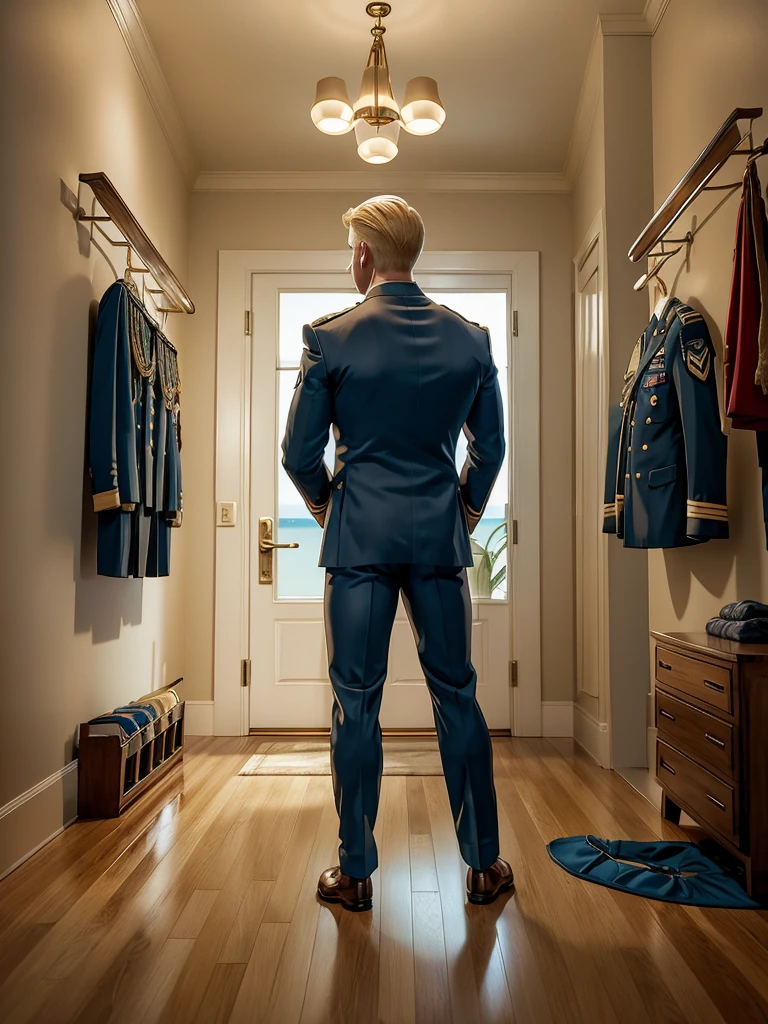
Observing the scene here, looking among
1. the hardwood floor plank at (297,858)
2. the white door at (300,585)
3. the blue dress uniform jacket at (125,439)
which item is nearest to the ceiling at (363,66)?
the white door at (300,585)

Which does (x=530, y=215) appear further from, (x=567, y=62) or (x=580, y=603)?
(x=580, y=603)

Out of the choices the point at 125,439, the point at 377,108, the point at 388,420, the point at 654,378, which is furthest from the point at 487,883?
the point at 377,108

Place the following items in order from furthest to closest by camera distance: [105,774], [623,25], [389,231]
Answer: [623,25] → [105,774] → [389,231]

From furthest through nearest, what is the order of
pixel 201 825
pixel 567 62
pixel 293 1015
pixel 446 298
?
pixel 446 298 < pixel 567 62 < pixel 201 825 < pixel 293 1015

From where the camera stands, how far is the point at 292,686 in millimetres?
4207

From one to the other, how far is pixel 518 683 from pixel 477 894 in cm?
229

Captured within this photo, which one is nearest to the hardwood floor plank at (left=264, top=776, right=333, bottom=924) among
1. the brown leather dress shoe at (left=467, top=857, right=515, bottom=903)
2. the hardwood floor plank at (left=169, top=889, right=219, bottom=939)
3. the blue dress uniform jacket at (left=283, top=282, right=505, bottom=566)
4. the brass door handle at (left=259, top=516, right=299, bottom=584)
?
the hardwood floor plank at (left=169, top=889, right=219, bottom=939)

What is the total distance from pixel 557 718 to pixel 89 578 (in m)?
2.40

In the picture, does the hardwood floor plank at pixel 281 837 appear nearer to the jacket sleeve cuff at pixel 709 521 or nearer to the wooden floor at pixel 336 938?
the wooden floor at pixel 336 938

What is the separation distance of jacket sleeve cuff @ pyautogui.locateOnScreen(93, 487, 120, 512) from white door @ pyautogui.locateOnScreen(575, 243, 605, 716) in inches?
74.8

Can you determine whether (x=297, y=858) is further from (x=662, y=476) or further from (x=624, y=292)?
(x=624, y=292)

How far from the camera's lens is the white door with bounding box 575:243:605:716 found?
366 cm

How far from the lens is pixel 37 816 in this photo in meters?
2.32

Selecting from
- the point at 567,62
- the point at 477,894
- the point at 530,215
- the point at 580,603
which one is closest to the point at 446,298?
the point at 530,215
